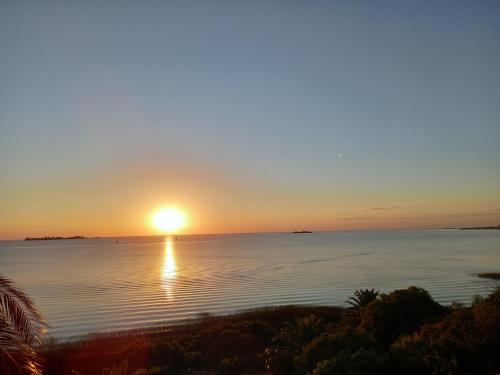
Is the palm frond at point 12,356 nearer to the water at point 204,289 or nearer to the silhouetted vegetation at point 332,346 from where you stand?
the silhouetted vegetation at point 332,346

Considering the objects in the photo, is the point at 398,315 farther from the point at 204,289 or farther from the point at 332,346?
the point at 204,289

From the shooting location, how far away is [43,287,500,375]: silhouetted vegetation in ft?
51.0

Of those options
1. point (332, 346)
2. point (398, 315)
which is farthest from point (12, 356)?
point (398, 315)

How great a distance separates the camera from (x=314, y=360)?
17234mm

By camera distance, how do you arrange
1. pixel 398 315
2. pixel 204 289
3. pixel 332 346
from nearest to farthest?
1. pixel 332 346
2. pixel 398 315
3. pixel 204 289

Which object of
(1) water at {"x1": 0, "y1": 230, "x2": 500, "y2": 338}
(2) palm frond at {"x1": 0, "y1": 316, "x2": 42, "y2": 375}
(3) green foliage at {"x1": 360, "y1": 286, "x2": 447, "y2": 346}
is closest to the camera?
(2) palm frond at {"x1": 0, "y1": 316, "x2": 42, "y2": 375}

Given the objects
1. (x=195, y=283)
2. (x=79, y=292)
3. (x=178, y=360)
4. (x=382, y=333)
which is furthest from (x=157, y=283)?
(x=382, y=333)

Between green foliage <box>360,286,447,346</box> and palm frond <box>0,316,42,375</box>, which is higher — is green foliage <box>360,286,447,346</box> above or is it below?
below

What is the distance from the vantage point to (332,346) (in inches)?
690

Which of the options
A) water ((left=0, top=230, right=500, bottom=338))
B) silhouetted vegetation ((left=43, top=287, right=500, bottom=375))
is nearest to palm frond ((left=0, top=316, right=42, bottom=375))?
silhouetted vegetation ((left=43, top=287, right=500, bottom=375))

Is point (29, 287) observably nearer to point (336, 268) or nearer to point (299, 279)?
point (299, 279)

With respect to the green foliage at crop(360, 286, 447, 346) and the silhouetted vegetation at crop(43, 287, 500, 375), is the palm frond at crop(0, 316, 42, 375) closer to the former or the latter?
the silhouetted vegetation at crop(43, 287, 500, 375)

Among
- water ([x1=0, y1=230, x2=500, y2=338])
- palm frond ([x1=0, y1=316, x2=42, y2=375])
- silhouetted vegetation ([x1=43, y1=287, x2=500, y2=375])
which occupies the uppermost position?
palm frond ([x1=0, y1=316, x2=42, y2=375])

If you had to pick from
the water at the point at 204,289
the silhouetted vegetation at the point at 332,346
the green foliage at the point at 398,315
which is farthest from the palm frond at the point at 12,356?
the water at the point at 204,289
